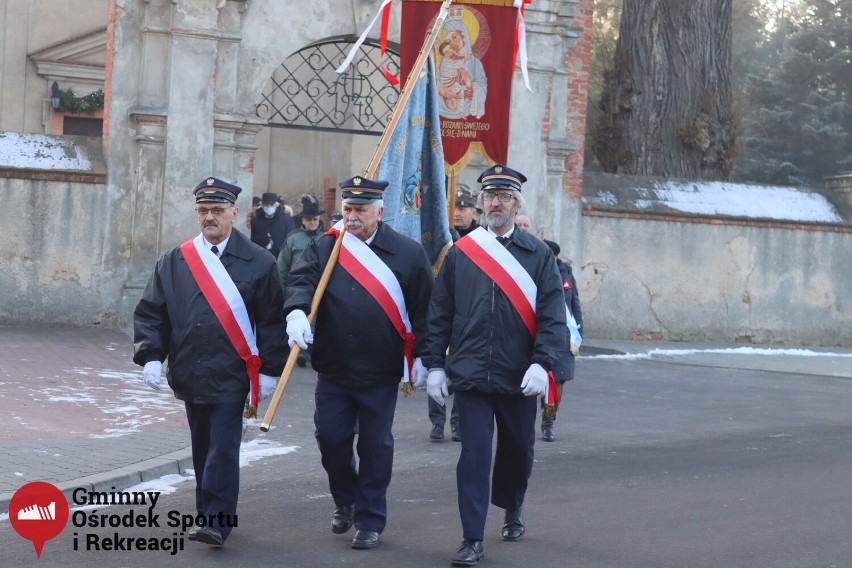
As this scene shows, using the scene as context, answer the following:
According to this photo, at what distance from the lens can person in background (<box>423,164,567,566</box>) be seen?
6.70m

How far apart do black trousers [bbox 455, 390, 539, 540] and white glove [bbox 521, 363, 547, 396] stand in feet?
0.85

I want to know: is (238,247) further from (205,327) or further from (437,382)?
(437,382)

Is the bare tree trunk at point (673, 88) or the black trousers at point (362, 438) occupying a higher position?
the bare tree trunk at point (673, 88)

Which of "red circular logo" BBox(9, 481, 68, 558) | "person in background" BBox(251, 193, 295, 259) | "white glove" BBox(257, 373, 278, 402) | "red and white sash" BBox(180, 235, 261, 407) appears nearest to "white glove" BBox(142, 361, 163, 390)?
"red and white sash" BBox(180, 235, 261, 407)

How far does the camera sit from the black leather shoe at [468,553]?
6441 millimetres

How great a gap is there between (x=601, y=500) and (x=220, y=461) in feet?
8.60

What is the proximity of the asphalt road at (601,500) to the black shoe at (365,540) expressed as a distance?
11 cm

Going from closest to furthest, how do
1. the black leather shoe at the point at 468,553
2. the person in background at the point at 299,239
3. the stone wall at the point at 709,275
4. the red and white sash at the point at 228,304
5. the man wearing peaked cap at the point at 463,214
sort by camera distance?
the black leather shoe at the point at 468,553 → the red and white sash at the point at 228,304 → the man wearing peaked cap at the point at 463,214 → the person in background at the point at 299,239 → the stone wall at the point at 709,275

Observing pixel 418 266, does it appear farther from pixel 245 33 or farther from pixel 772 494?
pixel 245 33

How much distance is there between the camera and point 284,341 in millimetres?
6891

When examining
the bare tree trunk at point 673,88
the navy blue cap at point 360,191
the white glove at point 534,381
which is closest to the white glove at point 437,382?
the white glove at point 534,381

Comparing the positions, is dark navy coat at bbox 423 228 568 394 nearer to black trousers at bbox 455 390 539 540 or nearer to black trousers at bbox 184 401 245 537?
black trousers at bbox 455 390 539 540

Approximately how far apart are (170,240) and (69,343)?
240 cm

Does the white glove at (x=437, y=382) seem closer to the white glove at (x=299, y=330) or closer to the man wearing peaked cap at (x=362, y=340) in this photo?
the man wearing peaked cap at (x=362, y=340)
